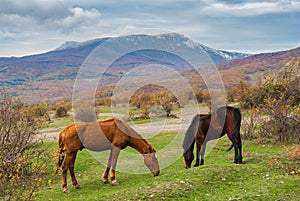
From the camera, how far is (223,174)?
10.3 metres

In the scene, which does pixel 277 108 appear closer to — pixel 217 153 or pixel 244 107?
pixel 217 153

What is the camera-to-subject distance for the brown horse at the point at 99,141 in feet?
36.0

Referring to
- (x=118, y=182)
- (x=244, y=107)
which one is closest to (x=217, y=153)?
(x=118, y=182)

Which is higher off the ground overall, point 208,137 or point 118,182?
point 208,137

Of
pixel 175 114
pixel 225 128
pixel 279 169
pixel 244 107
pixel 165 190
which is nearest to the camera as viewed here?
pixel 165 190

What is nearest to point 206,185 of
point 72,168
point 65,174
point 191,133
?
point 191,133

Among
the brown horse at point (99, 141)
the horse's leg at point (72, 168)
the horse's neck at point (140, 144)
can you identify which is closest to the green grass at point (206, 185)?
the horse's leg at point (72, 168)

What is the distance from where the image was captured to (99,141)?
1120 centimetres

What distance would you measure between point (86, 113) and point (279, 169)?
30015mm

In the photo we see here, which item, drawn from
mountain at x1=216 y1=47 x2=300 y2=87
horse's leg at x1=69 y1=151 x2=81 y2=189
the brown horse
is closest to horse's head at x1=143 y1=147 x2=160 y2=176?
the brown horse

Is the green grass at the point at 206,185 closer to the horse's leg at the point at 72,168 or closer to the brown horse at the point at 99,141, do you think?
the horse's leg at the point at 72,168

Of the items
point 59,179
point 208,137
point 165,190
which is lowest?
point 59,179

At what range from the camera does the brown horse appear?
36.0 ft

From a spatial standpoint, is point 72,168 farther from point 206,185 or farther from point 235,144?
point 235,144
